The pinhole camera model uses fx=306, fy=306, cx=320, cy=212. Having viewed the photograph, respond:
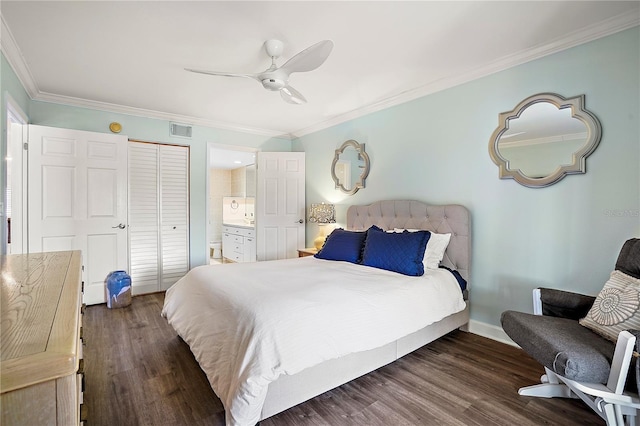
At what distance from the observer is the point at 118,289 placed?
11.9ft

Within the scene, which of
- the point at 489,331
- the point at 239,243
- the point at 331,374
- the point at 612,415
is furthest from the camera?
the point at 239,243

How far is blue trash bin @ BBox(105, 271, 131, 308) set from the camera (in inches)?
142

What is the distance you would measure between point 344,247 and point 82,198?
311 cm

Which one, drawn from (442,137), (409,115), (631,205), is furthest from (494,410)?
(409,115)

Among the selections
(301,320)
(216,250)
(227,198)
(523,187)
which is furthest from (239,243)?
(523,187)

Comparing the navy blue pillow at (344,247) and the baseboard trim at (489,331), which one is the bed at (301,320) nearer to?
the baseboard trim at (489,331)

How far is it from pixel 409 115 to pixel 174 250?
→ 3.67 m

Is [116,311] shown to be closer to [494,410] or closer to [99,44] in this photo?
[99,44]

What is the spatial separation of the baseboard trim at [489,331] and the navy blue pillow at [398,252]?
925 millimetres

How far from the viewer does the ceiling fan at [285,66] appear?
2072 millimetres

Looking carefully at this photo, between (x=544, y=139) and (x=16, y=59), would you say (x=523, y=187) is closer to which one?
(x=544, y=139)

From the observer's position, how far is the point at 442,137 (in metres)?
3.17

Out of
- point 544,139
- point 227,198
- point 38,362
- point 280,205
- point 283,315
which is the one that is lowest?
point 283,315

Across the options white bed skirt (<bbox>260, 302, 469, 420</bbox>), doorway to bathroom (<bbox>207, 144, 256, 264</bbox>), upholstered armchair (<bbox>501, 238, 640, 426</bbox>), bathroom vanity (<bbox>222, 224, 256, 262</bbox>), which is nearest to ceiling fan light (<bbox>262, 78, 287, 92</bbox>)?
white bed skirt (<bbox>260, 302, 469, 420</bbox>)
